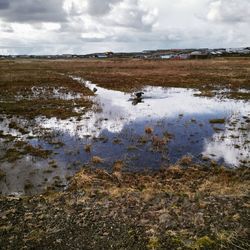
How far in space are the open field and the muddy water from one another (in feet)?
0.20

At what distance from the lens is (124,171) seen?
1582 cm

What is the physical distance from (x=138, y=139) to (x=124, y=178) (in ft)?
21.3

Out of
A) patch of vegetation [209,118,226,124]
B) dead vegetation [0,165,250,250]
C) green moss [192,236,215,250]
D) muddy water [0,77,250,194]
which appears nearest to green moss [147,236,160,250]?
dead vegetation [0,165,250,250]

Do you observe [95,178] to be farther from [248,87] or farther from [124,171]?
[248,87]

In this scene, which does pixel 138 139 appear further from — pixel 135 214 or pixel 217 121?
pixel 135 214

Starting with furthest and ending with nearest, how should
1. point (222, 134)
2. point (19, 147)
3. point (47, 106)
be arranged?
point (47, 106) → point (222, 134) → point (19, 147)

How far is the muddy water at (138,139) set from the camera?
16.3m

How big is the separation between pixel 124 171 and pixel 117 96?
26.4m

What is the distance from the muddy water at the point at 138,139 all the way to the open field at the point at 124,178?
6 centimetres

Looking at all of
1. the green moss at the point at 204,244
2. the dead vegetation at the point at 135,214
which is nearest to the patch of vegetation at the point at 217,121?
the dead vegetation at the point at 135,214

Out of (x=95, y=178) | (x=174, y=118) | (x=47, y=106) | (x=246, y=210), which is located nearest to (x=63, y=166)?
(x=95, y=178)

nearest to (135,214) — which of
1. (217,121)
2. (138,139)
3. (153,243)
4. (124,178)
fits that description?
(153,243)

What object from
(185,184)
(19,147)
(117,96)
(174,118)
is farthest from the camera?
(117,96)

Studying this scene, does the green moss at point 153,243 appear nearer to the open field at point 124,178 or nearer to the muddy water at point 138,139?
the open field at point 124,178
